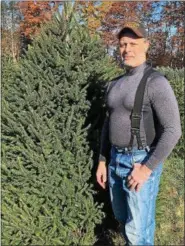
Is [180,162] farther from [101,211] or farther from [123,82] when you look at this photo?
[123,82]

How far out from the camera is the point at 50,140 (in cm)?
323

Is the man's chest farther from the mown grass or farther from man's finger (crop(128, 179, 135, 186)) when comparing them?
the mown grass

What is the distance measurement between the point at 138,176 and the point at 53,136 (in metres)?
1.07

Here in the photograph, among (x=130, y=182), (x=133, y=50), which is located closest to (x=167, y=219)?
(x=130, y=182)

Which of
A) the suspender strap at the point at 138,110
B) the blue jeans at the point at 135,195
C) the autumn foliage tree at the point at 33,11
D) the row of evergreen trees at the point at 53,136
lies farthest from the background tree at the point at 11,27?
the suspender strap at the point at 138,110

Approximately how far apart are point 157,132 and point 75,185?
3.62 feet

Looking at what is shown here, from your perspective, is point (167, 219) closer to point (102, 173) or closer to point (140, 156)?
point (102, 173)

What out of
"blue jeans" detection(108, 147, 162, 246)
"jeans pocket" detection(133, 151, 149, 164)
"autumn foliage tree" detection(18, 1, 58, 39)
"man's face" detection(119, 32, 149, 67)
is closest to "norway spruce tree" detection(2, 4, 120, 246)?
"blue jeans" detection(108, 147, 162, 246)

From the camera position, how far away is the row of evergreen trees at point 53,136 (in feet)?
10.6

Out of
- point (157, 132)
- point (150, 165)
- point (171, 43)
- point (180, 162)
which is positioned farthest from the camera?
point (171, 43)

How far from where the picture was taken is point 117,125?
106 inches

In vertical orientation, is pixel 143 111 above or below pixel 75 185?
above

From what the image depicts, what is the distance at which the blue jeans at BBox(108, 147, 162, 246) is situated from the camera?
2648 millimetres

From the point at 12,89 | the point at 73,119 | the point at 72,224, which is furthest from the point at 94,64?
the point at 72,224
